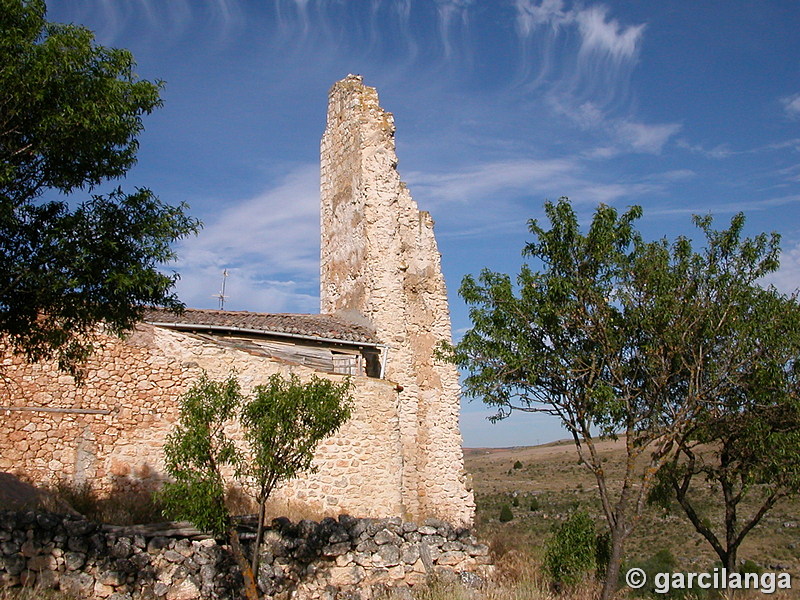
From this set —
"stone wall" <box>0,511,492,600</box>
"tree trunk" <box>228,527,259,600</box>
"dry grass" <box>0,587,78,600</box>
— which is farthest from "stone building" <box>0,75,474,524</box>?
"tree trunk" <box>228,527,259,600</box>

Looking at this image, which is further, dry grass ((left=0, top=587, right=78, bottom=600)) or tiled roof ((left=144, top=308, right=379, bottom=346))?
tiled roof ((left=144, top=308, right=379, bottom=346))

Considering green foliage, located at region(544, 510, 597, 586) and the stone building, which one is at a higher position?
the stone building

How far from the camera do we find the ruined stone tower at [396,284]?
17.9m

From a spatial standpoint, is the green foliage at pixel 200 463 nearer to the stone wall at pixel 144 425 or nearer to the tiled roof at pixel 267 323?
the stone wall at pixel 144 425

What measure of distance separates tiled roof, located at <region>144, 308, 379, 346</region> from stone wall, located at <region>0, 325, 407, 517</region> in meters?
0.88

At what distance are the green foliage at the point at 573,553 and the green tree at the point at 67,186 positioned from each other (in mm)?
8411

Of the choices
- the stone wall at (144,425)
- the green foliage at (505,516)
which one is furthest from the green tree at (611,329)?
the green foliage at (505,516)

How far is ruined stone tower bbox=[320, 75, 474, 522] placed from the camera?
1788 centimetres

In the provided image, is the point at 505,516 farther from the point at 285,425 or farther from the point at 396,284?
the point at 285,425

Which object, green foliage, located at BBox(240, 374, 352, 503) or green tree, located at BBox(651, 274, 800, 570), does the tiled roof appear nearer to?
green foliage, located at BBox(240, 374, 352, 503)

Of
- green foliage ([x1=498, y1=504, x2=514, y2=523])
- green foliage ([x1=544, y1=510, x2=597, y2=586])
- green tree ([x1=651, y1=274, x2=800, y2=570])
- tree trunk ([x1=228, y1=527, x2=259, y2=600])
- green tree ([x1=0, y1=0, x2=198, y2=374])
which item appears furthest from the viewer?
green foliage ([x1=498, y1=504, x2=514, y2=523])

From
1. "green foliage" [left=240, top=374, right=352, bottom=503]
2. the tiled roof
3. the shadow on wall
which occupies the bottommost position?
the shadow on wall

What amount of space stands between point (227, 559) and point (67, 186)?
6465 mm

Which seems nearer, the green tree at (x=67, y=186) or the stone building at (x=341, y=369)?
the green tree at (x=67, y=186)
